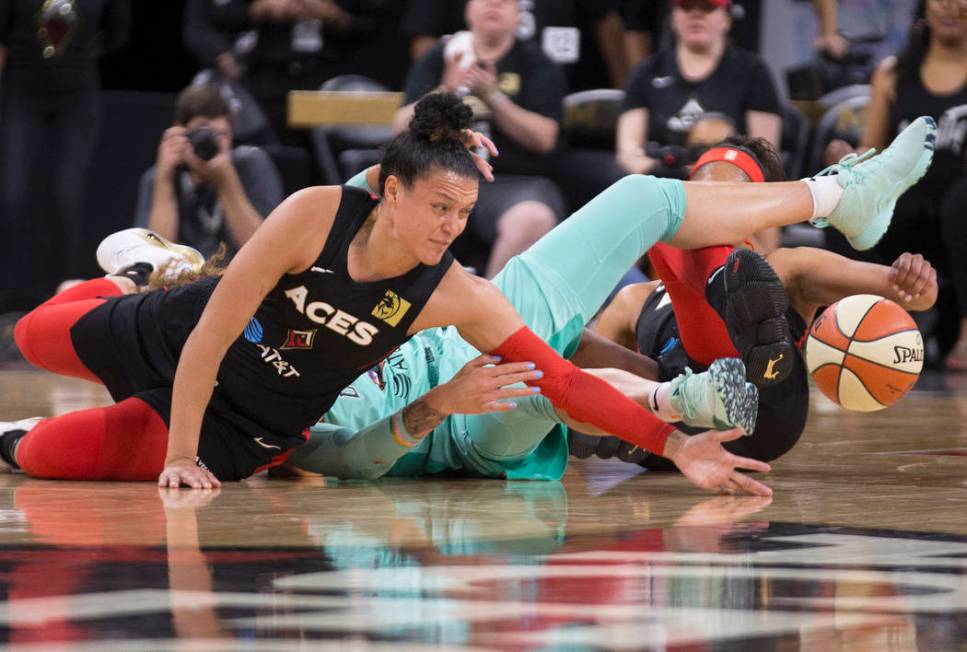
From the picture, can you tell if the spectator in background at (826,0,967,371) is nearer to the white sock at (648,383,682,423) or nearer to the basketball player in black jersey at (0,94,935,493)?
the basketball player in black jersey at (0,94,935,493)

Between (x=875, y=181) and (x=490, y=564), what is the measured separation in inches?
80.2

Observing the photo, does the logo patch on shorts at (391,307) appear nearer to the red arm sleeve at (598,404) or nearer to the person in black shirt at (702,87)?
the red arm sleeve at (598,404)

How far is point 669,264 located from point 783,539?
131 cm

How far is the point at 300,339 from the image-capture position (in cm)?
370

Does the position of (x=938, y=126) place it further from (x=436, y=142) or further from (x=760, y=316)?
(x=436, y=142)

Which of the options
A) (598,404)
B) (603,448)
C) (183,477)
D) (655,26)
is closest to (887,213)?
(603,448)

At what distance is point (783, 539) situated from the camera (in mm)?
3023

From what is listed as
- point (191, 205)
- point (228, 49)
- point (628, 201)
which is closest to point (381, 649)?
point (628, 201)

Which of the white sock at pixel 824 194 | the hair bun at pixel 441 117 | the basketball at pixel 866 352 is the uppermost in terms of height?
the hair bun at pixel 441 117

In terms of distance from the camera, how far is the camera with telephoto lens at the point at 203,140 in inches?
275

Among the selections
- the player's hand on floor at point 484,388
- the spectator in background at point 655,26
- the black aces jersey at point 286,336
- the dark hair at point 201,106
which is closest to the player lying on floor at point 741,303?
the player's hand on floor at point 484,388

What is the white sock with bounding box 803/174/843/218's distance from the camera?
4.21 metres

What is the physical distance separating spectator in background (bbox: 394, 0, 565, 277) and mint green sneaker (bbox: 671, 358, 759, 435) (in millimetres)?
3677

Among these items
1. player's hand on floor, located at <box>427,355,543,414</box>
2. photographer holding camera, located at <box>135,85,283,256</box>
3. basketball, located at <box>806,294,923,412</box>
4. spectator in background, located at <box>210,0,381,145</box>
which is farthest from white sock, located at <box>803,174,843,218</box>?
spectator in background, located at <box>210,0,381,145</box>
